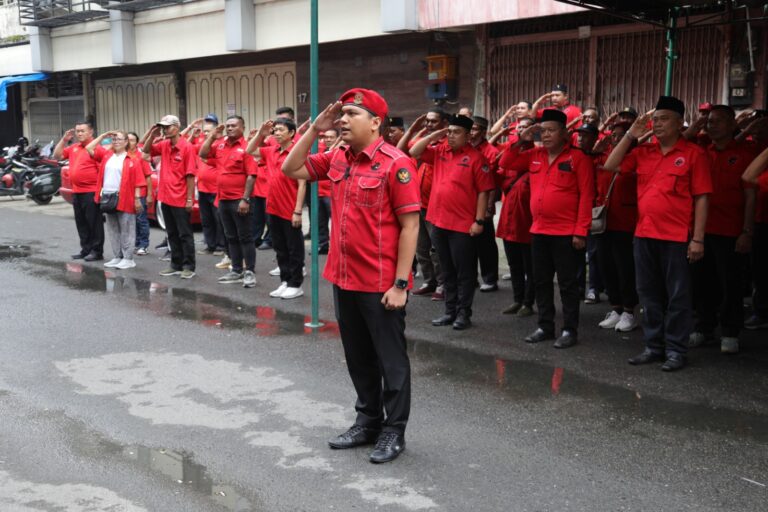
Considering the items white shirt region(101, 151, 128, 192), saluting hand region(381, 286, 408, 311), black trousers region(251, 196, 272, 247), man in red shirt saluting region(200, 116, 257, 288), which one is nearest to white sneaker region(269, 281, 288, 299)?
man in red shirt saluting region(200, 116, 257, 288)

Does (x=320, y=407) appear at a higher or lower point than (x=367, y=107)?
lower

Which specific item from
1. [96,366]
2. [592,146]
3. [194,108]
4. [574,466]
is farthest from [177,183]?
[194,108]

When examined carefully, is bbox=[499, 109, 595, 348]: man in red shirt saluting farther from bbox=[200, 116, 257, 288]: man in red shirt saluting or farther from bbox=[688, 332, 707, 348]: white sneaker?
bbox=[200, 116, 257, 288]: man in red shirt saluting

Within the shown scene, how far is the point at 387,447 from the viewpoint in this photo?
4.77 meters

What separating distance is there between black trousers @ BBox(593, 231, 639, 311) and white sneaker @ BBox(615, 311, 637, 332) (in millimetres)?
63

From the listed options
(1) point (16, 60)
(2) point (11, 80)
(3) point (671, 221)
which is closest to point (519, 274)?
(3) point (671, 221)

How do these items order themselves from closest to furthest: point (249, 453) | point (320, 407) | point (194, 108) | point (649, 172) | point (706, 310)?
point (249, 453) → point (320, 407) → point (649, 172) → point (706, 310) → point (194, 108)

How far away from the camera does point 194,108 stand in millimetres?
21312

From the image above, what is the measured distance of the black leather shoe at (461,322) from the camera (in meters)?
7.90

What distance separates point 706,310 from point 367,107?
3944 millimetres

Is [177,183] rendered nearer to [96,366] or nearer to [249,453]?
[96,366]

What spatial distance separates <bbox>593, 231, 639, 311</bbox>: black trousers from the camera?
299 inches

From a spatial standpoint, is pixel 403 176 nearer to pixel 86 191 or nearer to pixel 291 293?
pixel 291 293

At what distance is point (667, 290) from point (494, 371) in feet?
4.83
